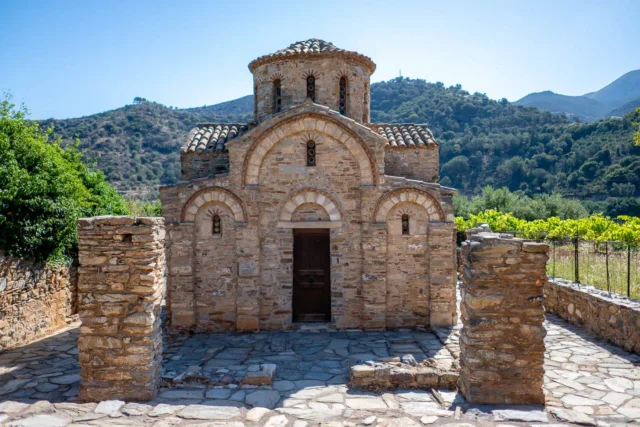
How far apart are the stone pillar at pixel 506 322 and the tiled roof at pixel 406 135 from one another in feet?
20.4

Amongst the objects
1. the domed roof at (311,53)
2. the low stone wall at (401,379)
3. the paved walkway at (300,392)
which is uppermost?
the domed roof at (311,53)

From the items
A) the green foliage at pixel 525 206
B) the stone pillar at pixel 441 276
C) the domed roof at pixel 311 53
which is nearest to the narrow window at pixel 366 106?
the domed roof at pixel 311 53

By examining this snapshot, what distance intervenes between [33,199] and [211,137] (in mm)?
4627

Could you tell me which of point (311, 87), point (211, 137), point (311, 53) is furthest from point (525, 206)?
point (211, 137)

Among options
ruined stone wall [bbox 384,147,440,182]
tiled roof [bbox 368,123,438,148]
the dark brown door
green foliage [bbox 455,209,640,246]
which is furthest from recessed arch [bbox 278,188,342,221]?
green foliage [bbox 455,209,640,246]

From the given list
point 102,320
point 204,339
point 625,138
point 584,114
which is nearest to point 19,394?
point 102,320

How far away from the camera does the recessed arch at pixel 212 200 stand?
10.5 metres

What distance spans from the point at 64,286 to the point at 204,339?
4.08 meters

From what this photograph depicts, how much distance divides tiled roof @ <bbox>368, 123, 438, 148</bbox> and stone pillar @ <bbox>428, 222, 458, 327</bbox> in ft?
8.27

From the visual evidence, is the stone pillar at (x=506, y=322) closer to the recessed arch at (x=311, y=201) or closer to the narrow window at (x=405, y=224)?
the narrow window at (x=405, y=224)

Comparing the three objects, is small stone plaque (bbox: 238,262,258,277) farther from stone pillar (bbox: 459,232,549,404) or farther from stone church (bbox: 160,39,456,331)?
stone pillar (bbox: 459,232,549,404)

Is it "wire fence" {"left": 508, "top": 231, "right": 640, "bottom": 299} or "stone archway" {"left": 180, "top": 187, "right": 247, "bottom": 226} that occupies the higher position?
"stone archway" {"left": 180, "top": 187, "right": 247, "bottom": 226}

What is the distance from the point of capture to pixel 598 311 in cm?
945

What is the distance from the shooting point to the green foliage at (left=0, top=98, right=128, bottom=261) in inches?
365
